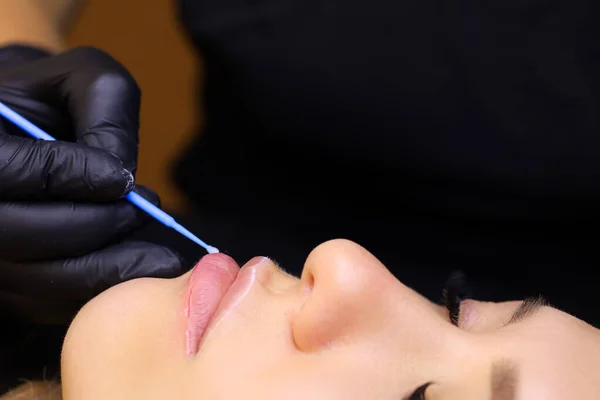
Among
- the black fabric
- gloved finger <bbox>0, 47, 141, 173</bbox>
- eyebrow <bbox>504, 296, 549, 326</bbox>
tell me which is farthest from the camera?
the black fabric

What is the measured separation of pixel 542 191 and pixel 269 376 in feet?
2.07

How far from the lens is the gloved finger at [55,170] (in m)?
0.71

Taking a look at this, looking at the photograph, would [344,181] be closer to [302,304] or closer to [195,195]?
[195,195]

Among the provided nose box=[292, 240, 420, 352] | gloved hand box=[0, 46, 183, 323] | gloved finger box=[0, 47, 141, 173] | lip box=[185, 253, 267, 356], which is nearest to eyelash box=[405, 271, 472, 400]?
nose box=[292, 240, 420, 352]

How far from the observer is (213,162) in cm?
123

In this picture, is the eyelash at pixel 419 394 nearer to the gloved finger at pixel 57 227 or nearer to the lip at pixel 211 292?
the lip at pixel 211 292

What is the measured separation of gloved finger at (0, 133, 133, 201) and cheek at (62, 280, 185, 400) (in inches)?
5.5

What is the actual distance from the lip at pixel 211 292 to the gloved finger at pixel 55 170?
16cm

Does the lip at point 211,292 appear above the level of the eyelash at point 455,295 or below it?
below

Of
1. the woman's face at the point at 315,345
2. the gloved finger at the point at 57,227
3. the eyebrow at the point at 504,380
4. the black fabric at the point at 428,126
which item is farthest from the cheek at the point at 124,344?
the black fabric at the point at 428,126

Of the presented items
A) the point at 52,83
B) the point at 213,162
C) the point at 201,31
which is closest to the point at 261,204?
the point at 213,162

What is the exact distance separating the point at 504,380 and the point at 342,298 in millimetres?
185

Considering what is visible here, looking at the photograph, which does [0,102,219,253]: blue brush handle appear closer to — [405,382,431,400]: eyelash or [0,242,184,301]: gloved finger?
[0,242,184,301]: gloved finger

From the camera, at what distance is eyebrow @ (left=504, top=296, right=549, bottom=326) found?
0.69 metres
